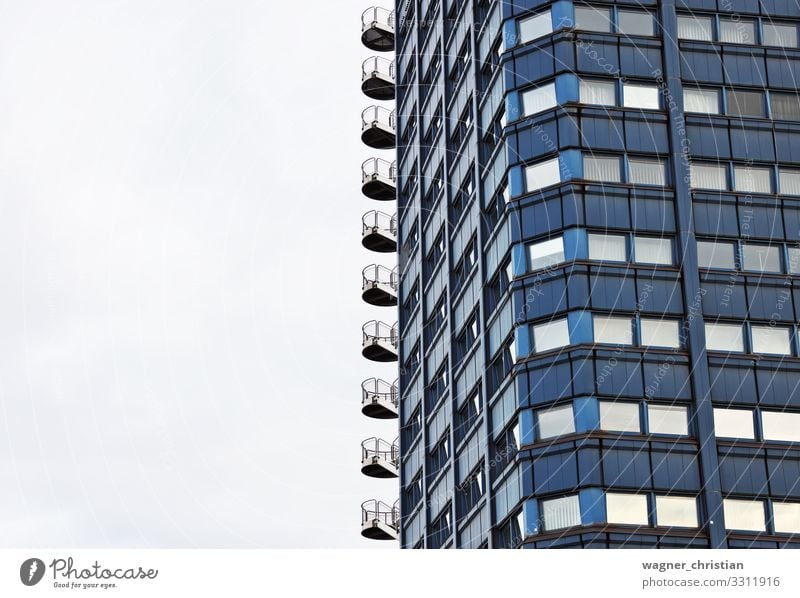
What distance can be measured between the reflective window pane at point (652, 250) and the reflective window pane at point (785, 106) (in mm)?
9251

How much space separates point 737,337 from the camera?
273ft

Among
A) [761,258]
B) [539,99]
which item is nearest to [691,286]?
[761,258]

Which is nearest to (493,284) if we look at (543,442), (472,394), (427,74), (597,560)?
(472,394)

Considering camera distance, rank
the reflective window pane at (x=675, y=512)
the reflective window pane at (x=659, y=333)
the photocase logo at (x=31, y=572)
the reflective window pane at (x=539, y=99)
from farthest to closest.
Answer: the reflective window pane at (x=539, y=99)
the reflective window pane at (x=659, y=333)
the reflective window pane at (x=675, y=512)
the photocase logo at (x=31, y=572)

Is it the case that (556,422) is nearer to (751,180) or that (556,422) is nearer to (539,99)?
(751,180)

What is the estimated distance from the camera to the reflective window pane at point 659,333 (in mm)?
82625

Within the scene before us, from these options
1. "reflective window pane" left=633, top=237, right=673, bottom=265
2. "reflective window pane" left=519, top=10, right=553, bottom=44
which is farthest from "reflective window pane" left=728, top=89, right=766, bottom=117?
"reflective window pane" left=519, top=10, right=553, bottom=44

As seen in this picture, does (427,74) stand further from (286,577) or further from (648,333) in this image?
(286,577)

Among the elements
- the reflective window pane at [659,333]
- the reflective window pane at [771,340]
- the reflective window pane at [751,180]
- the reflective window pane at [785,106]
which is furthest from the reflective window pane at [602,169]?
the reflective window pane at [771,340]

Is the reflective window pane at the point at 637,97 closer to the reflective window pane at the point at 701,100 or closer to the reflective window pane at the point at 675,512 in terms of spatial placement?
the reflective window pane at the point at 701,100

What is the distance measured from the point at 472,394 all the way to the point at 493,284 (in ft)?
20.7

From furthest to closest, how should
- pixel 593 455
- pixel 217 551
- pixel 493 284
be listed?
pixel 493 284
pixel 593 455
pixel 217 551

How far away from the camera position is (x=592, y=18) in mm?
89188

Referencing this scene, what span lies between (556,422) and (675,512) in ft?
21.6
